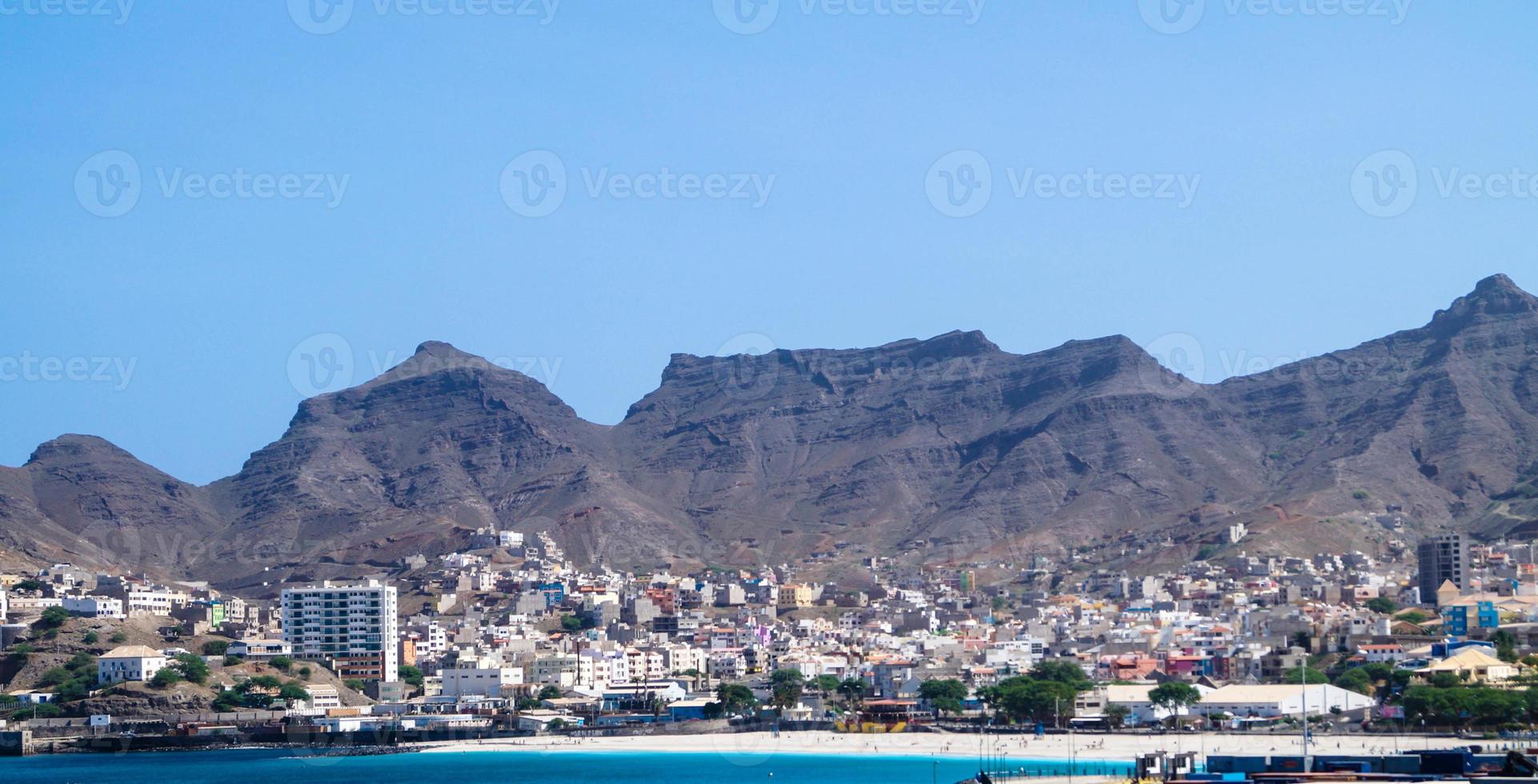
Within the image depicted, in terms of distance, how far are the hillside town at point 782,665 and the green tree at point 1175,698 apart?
18 cm

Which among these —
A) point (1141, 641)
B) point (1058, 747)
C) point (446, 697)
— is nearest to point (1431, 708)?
point (1058, 747)

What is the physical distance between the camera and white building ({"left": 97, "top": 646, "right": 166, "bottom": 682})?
413 feet

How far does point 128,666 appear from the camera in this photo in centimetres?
12612

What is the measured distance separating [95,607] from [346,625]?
19.1 metres

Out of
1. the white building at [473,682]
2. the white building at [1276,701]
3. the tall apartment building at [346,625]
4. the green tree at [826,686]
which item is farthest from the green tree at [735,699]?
the tall apartment building at [346,625]

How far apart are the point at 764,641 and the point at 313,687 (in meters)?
51.8

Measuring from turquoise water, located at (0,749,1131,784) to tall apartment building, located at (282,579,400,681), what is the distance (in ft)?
109

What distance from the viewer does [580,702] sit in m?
135

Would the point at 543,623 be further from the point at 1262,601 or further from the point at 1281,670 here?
the point at 1281,670

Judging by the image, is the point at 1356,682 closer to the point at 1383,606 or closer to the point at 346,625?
the point at 1383,606

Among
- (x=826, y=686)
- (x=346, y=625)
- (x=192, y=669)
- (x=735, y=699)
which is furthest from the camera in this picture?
(x=346, y=625)

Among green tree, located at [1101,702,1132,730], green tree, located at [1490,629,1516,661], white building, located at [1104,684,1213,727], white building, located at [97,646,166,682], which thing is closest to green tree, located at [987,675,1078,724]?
green tree, located at [1101,702,1132,730]

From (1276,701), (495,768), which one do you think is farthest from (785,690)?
(1276,701)

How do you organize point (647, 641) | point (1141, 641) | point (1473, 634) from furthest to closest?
point (647, 641) → point (1141, 641) → point (1473, 634)
